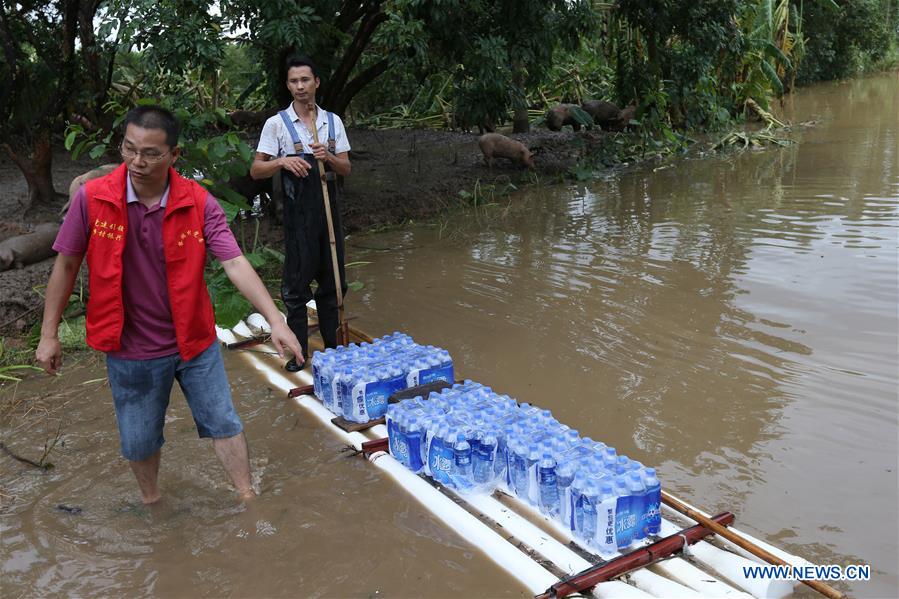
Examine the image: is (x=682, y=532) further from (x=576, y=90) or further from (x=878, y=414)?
(x=576, y=90)

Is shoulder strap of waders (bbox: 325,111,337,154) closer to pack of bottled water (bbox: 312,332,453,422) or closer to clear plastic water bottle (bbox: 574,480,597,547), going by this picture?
pack of bottled water (bbox: 312,332,453,422)

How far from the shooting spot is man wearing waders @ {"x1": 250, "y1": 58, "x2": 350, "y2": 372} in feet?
17.2

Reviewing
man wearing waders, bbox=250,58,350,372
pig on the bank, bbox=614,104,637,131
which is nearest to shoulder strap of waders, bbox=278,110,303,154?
man wearing waders, bbox=250,58,350,372

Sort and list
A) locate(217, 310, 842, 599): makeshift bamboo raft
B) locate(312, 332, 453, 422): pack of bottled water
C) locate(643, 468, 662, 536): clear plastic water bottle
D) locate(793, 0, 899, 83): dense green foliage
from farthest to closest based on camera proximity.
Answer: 1. locate(793, 0, 899, 83): dense green foliage
2. locate(312, 332, 453, 422): pack of bottled water
3. locate(643, 468, 662, 536): clear plastic water bottle
4. locate(217, 310, 842, 599): makeshift bamboo raft

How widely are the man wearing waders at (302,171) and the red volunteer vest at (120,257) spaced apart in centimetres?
169

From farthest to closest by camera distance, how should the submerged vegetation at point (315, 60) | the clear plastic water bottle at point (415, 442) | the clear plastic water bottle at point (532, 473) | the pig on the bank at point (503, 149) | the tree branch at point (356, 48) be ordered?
the pig on the bank at point (503, 149) < the tree branch at point (356, 48) < the submerged vegetation at point (315, 60) < the clear plastic water bottle at point (415, 442) < the clear plastic water bottle at point (532, 473)

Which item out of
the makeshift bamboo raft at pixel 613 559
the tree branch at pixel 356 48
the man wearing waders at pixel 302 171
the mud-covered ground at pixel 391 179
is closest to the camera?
the makeshift bamboo raft at pixel 613 559

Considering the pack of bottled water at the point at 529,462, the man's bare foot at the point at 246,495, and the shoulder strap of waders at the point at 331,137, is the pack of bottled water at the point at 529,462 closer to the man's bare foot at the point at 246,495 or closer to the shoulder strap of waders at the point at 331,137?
the man's bare foot at the point at 246,495

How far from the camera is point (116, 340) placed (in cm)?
343

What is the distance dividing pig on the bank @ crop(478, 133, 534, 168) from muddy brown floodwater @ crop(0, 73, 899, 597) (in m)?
4.35

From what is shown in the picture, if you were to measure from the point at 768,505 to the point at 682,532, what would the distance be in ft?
2.04

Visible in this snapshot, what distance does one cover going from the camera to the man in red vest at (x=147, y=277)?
3.34 m

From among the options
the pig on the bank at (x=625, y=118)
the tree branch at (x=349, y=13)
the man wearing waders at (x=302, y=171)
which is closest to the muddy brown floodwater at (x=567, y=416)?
the man wearing waders at (x=302, y=171)

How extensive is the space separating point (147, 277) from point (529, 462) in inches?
75.7
